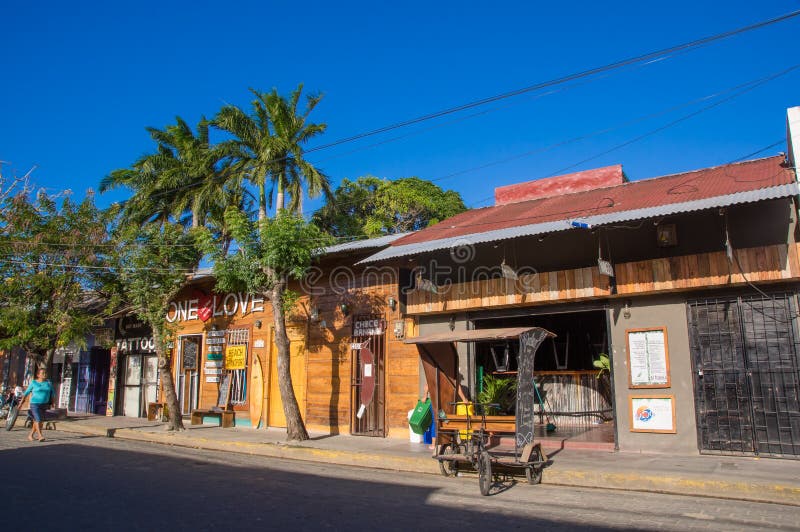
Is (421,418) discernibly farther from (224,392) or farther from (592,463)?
(224,392)

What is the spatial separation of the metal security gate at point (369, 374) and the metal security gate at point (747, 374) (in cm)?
735

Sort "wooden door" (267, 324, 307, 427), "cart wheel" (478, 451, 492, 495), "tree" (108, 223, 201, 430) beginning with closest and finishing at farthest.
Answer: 1. "cart wheel" (478, 451, 492, 495)
2. "wooden door" (267, 324, 307, 427)
3. "tree" (108, 223, 201, 430)

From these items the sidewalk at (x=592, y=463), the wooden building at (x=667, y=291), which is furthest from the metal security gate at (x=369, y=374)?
the wooden building at (x=667, y=291)

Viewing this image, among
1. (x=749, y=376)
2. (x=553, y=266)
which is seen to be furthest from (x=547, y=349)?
(x=749, y=376)

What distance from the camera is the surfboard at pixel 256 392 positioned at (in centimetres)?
1833

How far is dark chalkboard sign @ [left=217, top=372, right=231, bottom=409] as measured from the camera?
19406mm

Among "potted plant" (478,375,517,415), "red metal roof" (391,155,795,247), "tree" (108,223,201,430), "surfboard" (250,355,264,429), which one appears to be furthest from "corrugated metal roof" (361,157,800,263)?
"tree" (108,223,201,430)

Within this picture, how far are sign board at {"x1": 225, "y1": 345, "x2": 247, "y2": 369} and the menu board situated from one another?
11742mm

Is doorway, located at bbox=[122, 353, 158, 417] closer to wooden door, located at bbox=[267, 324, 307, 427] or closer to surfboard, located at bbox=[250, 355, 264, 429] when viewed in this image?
surfboard, located at bbox=[250, 355, 264, 429]

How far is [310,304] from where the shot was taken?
691 inches

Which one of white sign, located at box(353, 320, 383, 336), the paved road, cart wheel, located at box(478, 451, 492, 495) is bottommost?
the paved road

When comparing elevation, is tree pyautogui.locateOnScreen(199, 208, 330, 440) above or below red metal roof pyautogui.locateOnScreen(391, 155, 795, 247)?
below

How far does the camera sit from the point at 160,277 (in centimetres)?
1803

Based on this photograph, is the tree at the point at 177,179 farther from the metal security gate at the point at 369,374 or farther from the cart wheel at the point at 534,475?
the cart wheel at the point at 534,475
